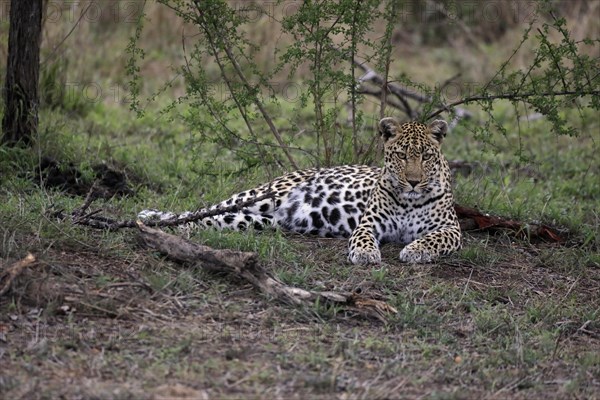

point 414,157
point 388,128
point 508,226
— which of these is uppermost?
point 388,128

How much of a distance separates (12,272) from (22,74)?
4.01 meters

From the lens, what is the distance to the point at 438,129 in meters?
9.05

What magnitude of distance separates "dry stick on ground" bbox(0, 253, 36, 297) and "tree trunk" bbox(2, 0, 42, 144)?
3630 millimetres

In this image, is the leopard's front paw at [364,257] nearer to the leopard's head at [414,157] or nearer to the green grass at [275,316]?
the green grass at [275,316]

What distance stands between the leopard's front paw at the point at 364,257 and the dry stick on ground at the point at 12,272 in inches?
102

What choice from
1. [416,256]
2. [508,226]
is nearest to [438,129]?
[508,226]

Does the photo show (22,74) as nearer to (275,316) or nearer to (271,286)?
(271,286)

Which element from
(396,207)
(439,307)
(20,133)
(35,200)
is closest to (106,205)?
(35,200)

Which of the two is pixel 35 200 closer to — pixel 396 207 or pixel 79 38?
pixel 396 207

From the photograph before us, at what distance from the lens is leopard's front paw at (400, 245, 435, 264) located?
27.0 feet

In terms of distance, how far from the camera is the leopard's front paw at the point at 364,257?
807 cm

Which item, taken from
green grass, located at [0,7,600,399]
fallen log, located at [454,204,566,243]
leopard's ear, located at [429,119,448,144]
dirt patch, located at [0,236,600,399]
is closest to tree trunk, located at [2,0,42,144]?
green grass, located at [0,7,600,399]

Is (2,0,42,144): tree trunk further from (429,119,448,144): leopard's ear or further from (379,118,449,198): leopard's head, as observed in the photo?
(429,119,448,144): leopard's ear

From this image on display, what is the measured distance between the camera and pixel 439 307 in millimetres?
7242
